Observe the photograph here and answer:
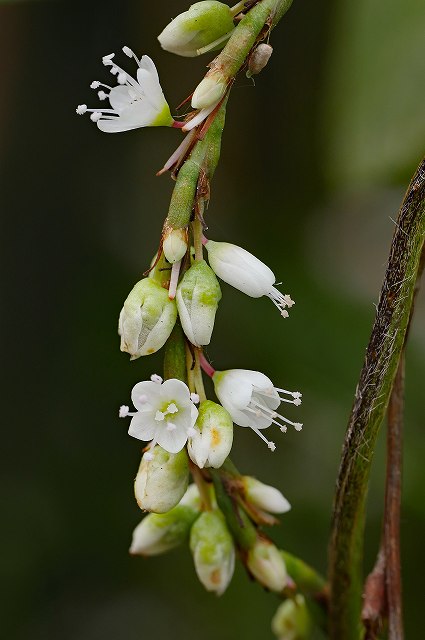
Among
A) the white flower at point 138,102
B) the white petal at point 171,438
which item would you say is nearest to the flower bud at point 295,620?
the white petal at point 171,438

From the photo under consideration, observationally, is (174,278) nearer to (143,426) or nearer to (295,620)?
(143,426)

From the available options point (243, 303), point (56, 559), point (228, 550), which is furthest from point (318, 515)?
point (228, 550)

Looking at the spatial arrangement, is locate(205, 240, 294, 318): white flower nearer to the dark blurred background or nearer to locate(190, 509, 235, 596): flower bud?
locate(190, 509, 235, 596): flower bud

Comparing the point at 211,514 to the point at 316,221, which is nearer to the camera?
the point at 211,514

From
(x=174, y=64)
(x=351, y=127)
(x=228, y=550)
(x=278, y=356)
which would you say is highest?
(x=174, y=64)

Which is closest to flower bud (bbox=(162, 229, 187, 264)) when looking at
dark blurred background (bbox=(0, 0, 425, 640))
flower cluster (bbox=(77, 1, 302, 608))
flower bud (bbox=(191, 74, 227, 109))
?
flower cluster (bbox=(77, 1, 302, 608))

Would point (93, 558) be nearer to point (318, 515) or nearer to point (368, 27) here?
point (318, 515)
